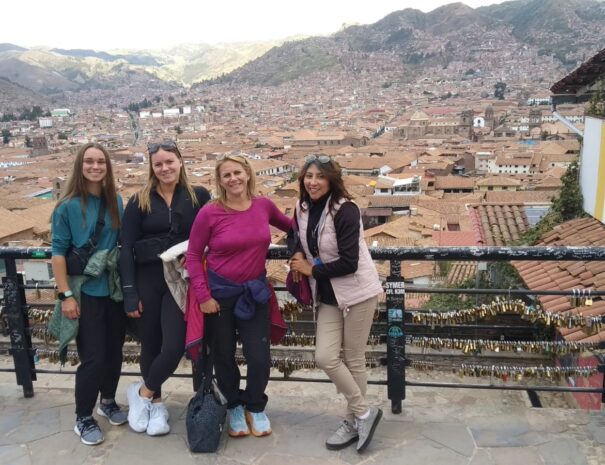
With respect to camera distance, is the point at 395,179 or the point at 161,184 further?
the point at 395,179

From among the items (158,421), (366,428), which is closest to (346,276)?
(366,428)

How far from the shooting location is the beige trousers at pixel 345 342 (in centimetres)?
Result: 245

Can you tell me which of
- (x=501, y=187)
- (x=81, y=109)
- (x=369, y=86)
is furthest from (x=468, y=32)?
(x=501, y=187)

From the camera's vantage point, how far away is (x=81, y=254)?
8.49ft

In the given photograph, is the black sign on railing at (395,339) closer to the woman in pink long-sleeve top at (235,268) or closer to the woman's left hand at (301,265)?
the woman's left hand at (301,265)

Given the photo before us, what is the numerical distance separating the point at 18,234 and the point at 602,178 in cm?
2079

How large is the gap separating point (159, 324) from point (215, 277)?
39 centimetres

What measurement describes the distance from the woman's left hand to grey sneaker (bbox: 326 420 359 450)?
69 centimetres

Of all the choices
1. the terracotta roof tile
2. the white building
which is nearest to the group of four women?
the terracotta roof tile

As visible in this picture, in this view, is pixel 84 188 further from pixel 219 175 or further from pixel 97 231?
pixel 219 175

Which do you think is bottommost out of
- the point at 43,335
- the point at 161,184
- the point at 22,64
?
the point at 43,335

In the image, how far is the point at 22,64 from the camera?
191875 millimetres

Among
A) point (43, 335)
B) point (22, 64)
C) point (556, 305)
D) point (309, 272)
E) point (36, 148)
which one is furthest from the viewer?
point (22, 64)

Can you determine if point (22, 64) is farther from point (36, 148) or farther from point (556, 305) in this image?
point (556, 305)
